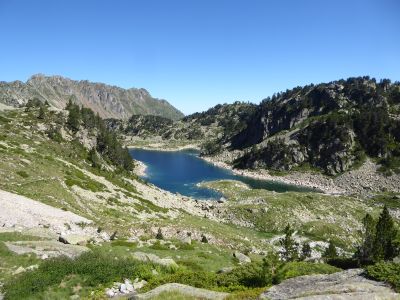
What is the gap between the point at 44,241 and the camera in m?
28.4

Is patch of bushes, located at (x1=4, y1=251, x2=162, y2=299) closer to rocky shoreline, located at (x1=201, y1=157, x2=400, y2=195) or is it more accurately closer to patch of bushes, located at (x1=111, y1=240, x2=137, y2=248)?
patch of bushes, located at (x1=111, y1=240, x2=137, y2=248)

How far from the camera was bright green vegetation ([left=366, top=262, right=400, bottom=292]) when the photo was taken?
14.0 m

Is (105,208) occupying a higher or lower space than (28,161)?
lower

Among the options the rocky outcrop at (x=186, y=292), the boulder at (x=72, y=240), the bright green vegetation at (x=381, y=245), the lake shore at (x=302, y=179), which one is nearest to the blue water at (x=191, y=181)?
the lake shore at (x=302, y=179)

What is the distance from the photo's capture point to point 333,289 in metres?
14.0

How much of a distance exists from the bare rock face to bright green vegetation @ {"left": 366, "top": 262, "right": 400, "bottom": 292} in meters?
0.29

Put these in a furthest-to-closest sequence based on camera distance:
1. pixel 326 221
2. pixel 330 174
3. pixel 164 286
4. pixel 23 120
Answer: pixel 330 174
pixel 23 120
pixel 326 221
pixel 164 286

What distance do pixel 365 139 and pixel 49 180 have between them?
168695 mm

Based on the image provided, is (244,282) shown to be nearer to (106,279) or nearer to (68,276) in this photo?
(106,279)

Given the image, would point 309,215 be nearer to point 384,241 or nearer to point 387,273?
point 384,241

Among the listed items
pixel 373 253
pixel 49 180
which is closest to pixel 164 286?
pixel 373 253

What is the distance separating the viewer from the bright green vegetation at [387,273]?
1401cm

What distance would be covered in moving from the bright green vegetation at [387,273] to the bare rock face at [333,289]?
0.29 m

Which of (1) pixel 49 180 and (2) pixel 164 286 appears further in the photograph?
(1) pixel 49 180
